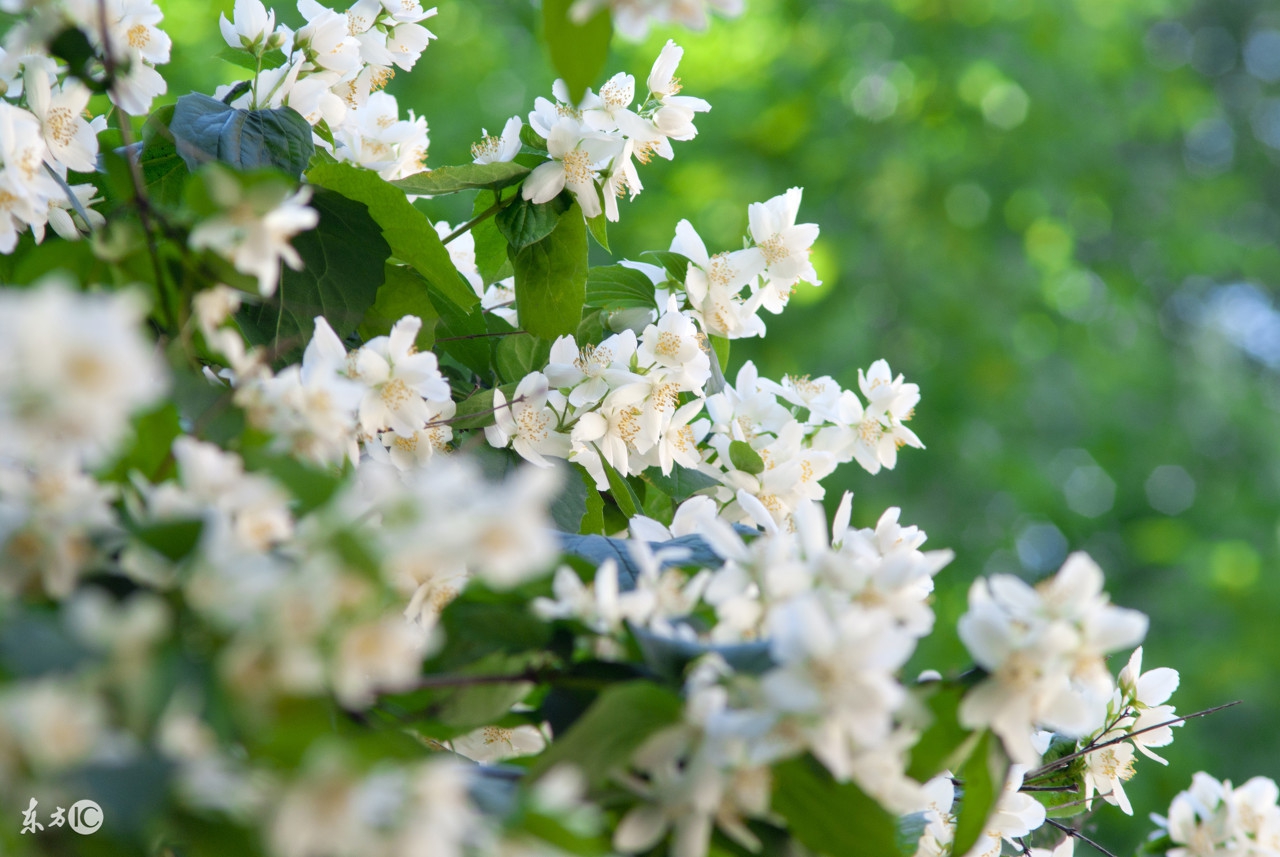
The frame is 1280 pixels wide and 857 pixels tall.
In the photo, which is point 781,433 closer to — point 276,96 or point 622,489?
point 622,489

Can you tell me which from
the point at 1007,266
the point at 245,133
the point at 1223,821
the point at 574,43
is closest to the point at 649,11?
the point at 574,43

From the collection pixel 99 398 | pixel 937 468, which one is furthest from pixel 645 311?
pixel 937 468

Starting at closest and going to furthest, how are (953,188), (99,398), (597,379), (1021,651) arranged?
(99,398) < (1021,651) < (597,379) < (953,188)

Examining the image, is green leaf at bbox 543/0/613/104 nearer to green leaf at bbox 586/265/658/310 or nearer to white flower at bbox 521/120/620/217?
white flower at bbox 521/120/620/217

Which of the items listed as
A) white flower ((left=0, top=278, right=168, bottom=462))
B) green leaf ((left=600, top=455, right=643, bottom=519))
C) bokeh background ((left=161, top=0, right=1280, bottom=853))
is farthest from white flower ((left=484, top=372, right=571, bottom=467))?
bokeh background ((left=161, top=0, right=1280, bottom=853))

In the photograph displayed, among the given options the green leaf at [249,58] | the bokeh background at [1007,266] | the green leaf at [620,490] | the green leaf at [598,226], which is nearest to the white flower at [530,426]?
the green leaf at [620,490]

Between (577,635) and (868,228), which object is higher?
(868,228)
